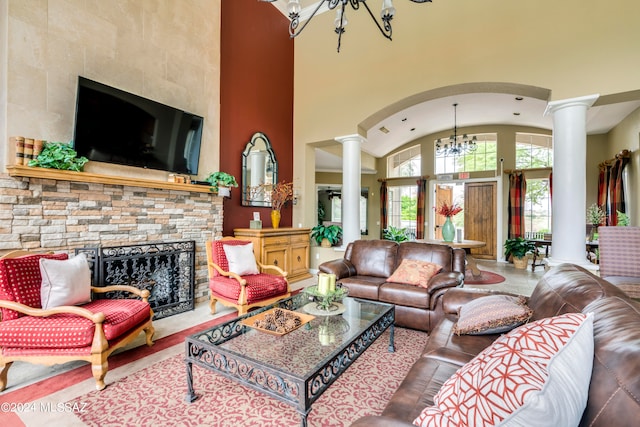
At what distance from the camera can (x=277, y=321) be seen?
83.4 inches

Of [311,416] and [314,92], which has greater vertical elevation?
[314,92]

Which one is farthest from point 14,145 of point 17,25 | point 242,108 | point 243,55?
point 243,55

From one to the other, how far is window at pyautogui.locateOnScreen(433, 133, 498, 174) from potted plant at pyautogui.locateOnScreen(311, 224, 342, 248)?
4.24 metres

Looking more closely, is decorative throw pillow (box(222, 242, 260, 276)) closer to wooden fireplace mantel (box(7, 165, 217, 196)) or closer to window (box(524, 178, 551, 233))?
wooden fireplace mantel (box(7, 165, 217, 196))

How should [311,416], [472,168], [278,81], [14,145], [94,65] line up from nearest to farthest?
1. [311,416]
2. [14,145]
3. [94,65]
4. [278,81]
5. [472,168]

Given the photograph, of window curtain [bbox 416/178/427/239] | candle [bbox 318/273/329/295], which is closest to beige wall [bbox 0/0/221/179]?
candle [bbox 318/273/329/295]

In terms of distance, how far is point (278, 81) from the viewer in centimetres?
572

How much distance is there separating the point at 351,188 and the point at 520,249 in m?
4.06

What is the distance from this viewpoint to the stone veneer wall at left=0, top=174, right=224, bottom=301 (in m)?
2.55

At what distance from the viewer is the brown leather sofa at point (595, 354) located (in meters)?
0.79

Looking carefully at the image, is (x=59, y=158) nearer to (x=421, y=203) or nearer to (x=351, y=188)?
(x=351, y=188)

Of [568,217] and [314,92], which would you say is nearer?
[568,217]

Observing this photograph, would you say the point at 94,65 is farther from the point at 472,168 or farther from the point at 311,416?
the point at 472,168

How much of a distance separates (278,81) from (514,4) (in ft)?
12.7
